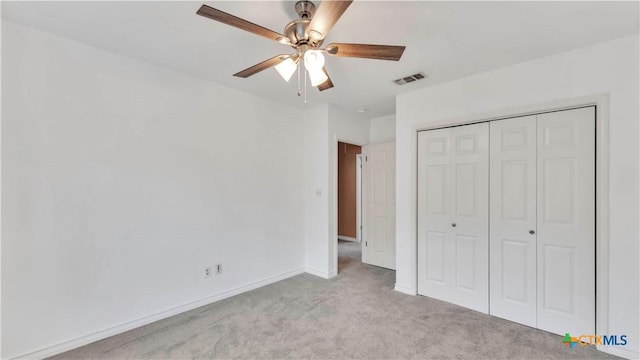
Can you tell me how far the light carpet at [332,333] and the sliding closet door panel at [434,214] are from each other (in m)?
0.23

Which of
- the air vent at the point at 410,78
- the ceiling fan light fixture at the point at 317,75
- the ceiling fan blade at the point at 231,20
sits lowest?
the ceiling fan light fixture at the point at 317,75

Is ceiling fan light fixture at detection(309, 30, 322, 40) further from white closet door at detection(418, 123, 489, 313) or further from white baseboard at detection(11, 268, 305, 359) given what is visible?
white baseboard at detection(11, 268, 305, 359)

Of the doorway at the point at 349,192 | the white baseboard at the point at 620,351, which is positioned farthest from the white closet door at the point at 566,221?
the doorway at the point at 349,192

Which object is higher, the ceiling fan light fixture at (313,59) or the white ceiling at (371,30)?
the white ceiling at (371,30)

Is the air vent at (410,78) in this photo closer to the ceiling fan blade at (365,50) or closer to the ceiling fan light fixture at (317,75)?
the ceiling fan blade at (365,50)

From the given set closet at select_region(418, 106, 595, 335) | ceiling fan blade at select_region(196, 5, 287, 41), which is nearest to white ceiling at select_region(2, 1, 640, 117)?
ceiling fan blade at select_region(196, 5, 287, 41)

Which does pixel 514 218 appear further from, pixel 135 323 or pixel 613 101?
pixel 135 323

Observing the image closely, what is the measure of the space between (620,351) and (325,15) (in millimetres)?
3220

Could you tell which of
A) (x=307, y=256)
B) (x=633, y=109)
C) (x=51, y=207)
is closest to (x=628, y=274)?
(x=633, y=109)

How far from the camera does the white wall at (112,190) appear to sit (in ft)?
6.73

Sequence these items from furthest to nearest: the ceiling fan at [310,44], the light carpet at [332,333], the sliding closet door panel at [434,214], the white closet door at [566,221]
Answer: the sliding closet door panel at [434,214], the white closet door at [566,221], the light carpet at [332,333], the ceiling fan at [310,44]

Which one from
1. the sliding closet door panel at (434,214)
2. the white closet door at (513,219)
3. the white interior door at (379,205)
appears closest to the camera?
the white closet door at (513,219)

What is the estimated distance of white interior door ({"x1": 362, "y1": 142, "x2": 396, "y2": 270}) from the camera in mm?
4383

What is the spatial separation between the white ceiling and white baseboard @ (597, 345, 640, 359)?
94.7 inches
